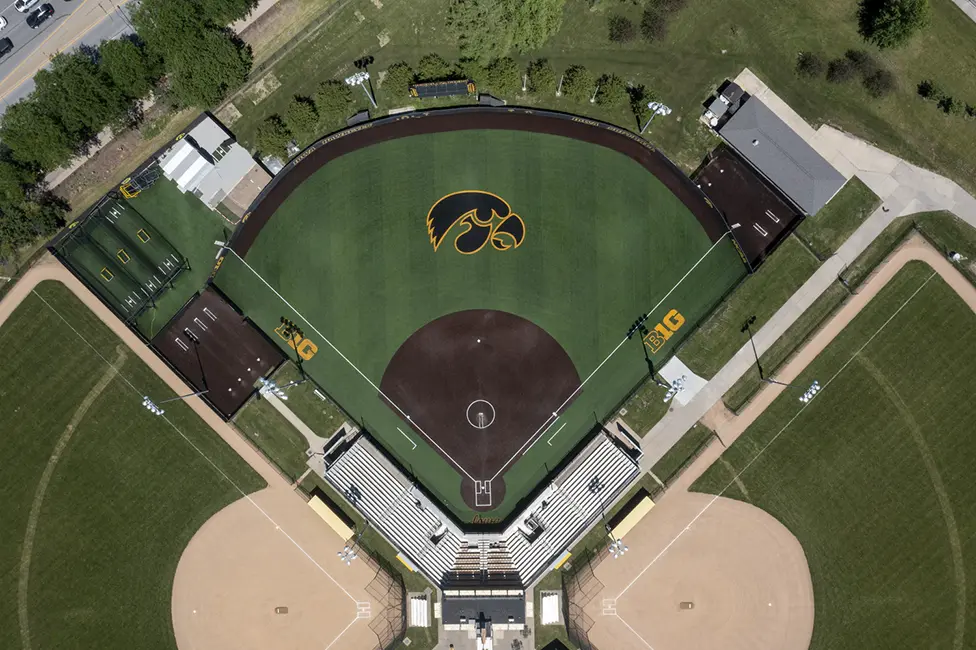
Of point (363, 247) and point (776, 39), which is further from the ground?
point (776, 39)

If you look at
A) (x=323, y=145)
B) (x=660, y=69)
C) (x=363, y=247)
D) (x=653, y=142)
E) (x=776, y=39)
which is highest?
(x=776, y=39)

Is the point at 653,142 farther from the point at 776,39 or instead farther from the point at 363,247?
the point at 363,247

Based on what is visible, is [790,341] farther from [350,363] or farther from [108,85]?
[108,85]

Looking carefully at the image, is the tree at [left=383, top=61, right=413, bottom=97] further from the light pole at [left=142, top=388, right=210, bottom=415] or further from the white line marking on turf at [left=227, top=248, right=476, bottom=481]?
the light pole at [left=142, top=388, right=210, bottom=415]

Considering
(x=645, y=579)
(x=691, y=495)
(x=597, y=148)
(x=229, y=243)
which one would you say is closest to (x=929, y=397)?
(x=691, y=495)

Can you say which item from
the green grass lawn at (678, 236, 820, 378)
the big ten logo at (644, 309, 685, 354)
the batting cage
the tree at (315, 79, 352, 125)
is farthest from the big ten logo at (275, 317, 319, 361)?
the green grass lawn at (678, 236, 820, 378)

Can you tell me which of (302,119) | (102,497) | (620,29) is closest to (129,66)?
(302,119)
